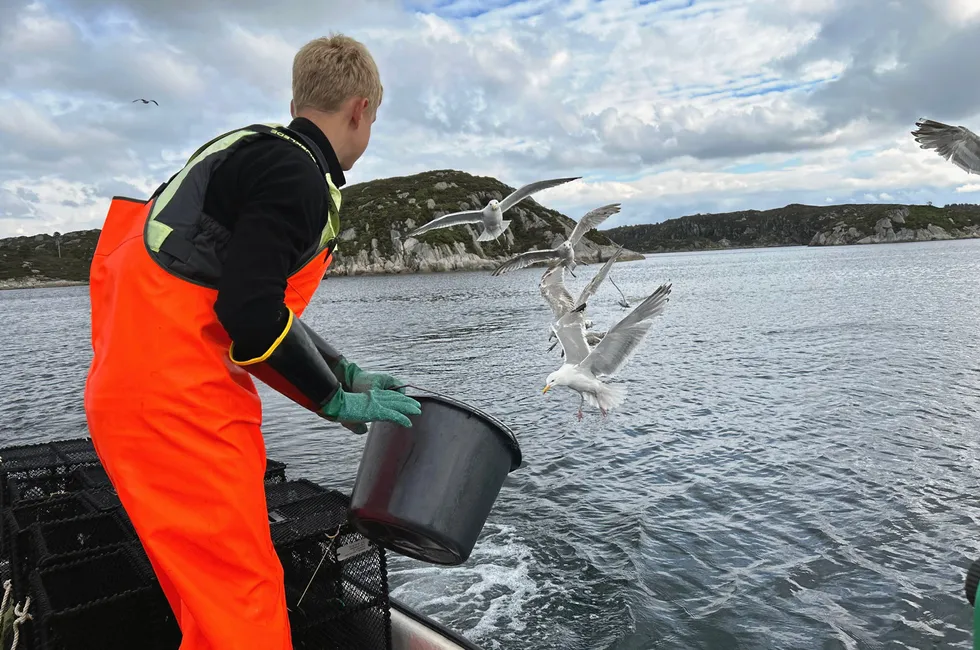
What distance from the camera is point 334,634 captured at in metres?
3.79

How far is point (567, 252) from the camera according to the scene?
32.7 feet

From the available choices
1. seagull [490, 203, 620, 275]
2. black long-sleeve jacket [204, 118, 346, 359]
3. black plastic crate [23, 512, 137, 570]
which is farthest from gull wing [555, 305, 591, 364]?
black long-sleeve jacket [204, 118, 346, 359]

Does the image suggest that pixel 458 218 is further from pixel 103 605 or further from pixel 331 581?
pixel 103 605

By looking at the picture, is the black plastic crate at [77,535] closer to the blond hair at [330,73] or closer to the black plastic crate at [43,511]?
the black plastic crate at [43,511]

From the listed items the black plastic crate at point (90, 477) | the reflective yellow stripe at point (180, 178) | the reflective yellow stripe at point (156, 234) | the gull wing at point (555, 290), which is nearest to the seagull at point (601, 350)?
the gull wing at point (555, 290)

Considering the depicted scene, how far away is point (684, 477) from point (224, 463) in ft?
30.9

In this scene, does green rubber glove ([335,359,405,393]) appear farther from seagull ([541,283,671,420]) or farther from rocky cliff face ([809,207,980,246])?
rocky cliff face ([809,207,980,246])

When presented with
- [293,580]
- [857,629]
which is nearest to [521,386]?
[857,629]

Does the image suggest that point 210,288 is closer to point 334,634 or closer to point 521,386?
point 334,634

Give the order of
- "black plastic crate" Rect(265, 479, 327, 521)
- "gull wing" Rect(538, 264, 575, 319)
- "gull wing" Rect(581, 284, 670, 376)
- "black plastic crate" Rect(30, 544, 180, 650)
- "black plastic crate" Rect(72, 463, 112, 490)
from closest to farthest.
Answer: "black plastic crate" Rect(30, 544, 180, 650), "black plastic crate" Rect(265, 479, 327, 521), "black plastic crate" Rect(72, 463, 112, 490), "gull wing" Rect(581, 284, 670, 376), "gull wing" Rect(538, 264, 575, 319)

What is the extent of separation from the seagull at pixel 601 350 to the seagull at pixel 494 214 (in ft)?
8.40

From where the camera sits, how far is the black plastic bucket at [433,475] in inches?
123

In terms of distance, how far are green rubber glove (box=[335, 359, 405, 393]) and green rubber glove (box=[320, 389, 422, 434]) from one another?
91mm

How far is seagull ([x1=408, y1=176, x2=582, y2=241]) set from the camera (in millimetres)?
10797
